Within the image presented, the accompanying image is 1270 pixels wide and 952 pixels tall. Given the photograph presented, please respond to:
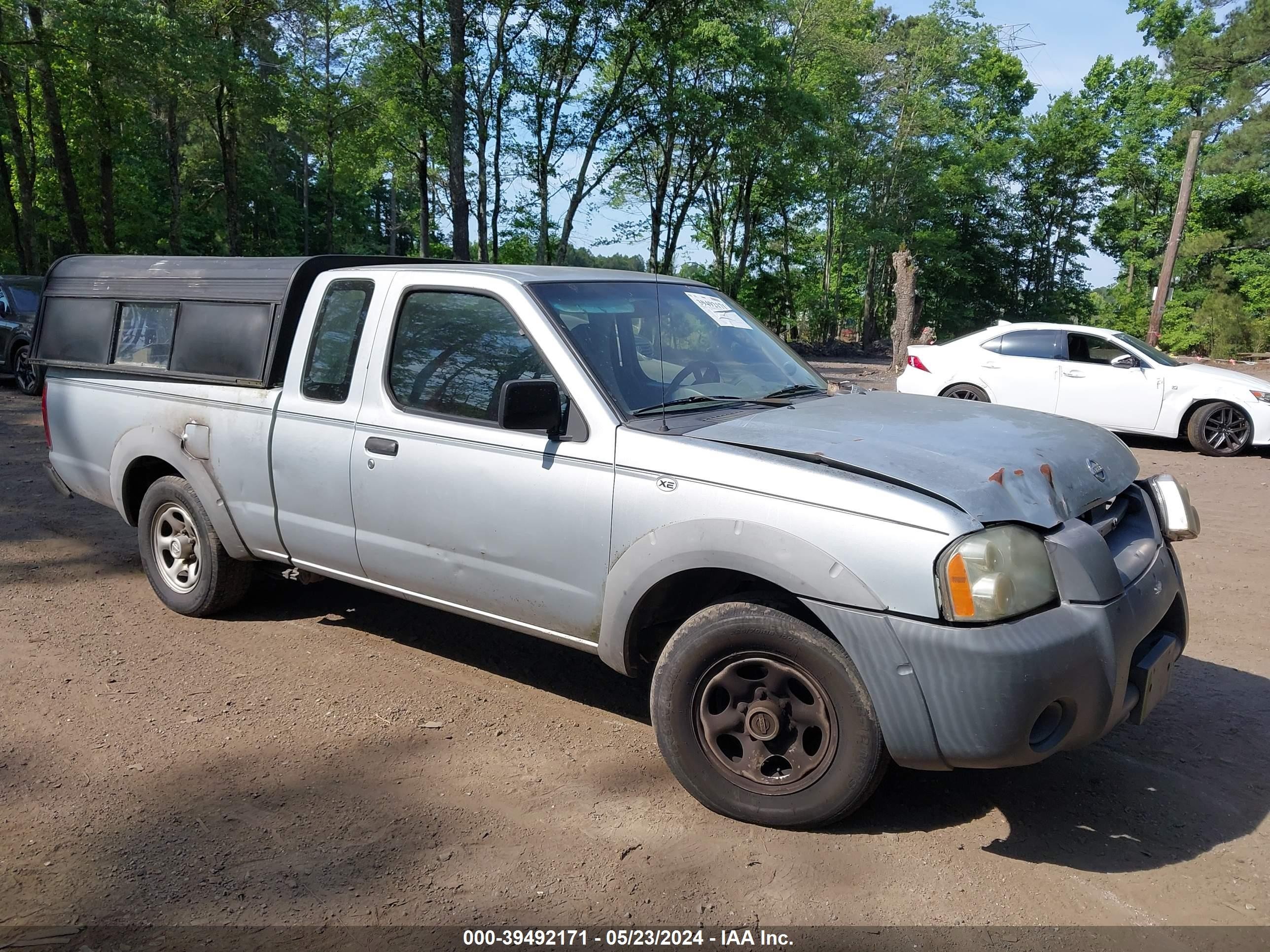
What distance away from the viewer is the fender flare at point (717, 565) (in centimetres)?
296

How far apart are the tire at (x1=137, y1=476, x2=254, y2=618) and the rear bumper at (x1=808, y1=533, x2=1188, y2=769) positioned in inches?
136

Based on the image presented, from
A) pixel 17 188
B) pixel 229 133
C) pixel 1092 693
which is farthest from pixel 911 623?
pixel 17 188

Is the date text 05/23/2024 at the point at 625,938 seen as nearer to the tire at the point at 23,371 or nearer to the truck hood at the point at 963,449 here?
the truck hood at the point at 963,449

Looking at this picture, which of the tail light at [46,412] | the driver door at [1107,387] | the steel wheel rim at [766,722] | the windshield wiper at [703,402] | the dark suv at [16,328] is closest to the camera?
the steel wheel rim at [766,722]

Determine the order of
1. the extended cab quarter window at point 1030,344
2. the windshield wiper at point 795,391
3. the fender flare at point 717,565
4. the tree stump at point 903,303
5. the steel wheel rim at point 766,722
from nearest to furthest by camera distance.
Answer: the fender flare at point 717,565 < the steel wheel rim at point 766,722 < the windshield wiper at point 795,391 < the extended cab quarter window at point 1030,344 < the tree stump at point 903,303

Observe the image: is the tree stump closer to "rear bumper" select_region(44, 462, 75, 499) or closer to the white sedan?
the white sedan

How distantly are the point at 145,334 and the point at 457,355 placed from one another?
2.29 m

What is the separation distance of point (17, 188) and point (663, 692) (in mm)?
36031

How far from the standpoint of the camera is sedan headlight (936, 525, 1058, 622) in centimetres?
279

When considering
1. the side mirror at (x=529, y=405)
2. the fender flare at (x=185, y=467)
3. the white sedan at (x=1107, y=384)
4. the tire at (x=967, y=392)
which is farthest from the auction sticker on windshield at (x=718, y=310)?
the tire at (x=967, y=392)

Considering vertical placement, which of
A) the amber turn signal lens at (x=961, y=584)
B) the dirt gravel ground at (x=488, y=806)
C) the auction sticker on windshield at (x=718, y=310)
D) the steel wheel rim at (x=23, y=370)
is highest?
the auction sticker on windshield at (x=718, y=310)

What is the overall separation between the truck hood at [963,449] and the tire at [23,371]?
48.9 ft

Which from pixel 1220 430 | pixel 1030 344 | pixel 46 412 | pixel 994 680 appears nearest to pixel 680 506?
pixel 994 680

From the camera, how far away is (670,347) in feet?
13.3
